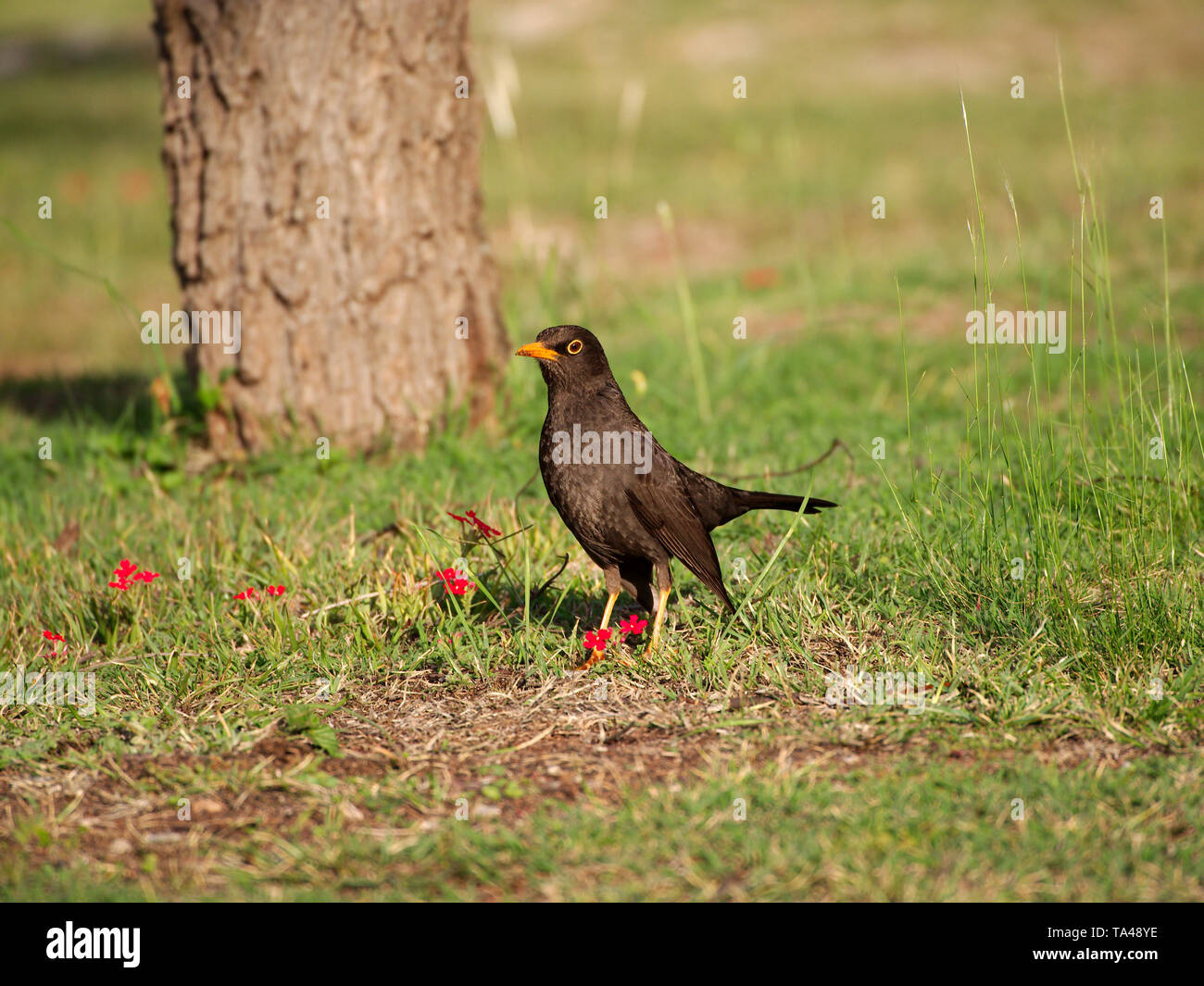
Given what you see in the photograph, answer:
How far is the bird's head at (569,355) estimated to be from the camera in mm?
4363

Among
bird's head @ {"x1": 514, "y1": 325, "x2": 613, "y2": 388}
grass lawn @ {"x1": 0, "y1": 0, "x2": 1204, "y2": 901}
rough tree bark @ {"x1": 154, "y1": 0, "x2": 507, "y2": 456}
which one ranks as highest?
rough tree bark @ {"x1": 154, "y1": 0, "x2": 507, "y2": 456}

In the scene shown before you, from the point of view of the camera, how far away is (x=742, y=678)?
4.18m

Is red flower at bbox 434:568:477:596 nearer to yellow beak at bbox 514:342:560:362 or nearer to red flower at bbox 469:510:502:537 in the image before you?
red flower at bbox 469:510:502:537

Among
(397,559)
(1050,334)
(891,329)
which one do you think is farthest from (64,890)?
(1050,334)

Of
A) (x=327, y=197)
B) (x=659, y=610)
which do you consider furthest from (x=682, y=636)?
(x=327, y=197)

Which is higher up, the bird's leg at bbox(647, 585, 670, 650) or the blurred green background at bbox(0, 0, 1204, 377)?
the blurred green background at bbox(0, 0, 1204, 377)

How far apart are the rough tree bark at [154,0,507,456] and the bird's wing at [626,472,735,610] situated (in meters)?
2.61

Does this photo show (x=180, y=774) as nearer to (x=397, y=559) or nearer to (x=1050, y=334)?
(x=397, y=559)

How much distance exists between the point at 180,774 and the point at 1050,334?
6.59 m

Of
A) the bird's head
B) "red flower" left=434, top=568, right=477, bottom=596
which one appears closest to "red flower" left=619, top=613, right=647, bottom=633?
"red flower" left=434, top=568, right=477, bottom=596

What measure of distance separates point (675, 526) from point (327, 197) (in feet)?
10.1

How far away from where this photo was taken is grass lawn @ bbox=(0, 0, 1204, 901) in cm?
324

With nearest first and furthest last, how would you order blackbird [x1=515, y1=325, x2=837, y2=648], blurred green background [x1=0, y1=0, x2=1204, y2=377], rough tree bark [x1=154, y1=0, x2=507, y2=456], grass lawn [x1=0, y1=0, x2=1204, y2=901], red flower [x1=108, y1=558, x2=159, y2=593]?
grass lawn [x1=0, y1=0, x2=1204, y2=901], blackbird [x1=515, y1=325, x2=837, y2=648], red flower [x1=108, y1=558, x2=159, y2=593], rough tree bark [x1=154, y1=0, x2=507, y2=456], blurred green background [x1=0, y1=0, x2=1204, y2=377]

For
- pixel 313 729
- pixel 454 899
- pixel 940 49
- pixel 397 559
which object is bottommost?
pixel 454 899
